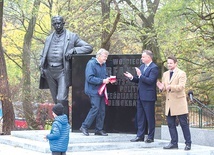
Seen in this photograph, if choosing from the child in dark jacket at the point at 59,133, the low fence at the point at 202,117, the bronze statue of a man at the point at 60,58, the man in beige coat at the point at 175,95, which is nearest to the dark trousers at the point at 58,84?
the bronze statue of a man at the point at 60,58

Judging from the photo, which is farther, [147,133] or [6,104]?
[6,104]

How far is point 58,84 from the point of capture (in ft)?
42.0

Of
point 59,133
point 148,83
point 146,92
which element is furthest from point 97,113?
point 59,133

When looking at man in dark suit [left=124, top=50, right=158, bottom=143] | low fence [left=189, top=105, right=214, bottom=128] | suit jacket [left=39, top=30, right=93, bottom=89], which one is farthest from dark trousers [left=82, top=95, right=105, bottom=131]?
low fence [left=189, top=105, right=214, bottom=128]

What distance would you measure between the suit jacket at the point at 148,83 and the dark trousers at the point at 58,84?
1.99m

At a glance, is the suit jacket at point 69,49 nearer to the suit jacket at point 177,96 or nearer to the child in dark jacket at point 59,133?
the suit jacket at point 177,96

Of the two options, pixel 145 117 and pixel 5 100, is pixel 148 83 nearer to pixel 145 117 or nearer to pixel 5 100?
pixel 145 117

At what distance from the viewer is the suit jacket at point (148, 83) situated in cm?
1137

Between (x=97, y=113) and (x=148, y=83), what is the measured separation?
1.44 m

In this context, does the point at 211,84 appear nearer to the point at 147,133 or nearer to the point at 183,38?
the point at 183,38

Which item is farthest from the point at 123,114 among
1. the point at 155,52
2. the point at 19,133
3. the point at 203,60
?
the point at 203,60

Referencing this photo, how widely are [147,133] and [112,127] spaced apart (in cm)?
89

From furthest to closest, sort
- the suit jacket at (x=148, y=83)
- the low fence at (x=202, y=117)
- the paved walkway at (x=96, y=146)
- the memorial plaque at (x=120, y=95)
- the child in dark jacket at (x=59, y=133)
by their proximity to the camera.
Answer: the low fence at (x=202, y=117), the memorial plaque at (x=120, y=95), the suit jacket at (x=148, y=83), the paved walkway at (x=96, y=146), the child in dark jacket at (x=59, y=133)

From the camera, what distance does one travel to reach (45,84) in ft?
43.8
